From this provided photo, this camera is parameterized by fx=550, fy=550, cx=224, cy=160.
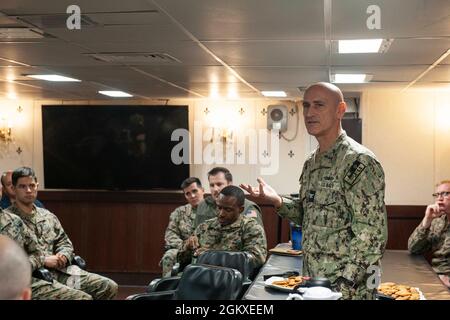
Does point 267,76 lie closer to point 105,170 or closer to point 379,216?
point 379,216

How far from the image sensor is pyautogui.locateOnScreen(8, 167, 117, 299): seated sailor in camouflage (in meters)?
4.52

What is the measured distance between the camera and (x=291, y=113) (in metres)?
7.24

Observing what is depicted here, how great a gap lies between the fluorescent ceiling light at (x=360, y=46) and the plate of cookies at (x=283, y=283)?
1.46 m

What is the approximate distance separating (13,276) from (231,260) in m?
2.70

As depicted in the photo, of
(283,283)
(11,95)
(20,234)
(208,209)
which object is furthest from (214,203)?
(11,95)

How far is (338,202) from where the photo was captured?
8.00 feet

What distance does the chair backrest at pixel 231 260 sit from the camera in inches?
157

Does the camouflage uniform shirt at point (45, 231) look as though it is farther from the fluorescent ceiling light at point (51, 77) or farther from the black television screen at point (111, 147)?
the black television screen at point (111, 147)

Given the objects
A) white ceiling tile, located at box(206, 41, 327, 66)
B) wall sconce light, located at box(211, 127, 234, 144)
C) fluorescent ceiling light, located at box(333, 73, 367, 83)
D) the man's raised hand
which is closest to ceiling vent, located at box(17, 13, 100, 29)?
white ceiling tile, located at box(206, 41, 327, 66)

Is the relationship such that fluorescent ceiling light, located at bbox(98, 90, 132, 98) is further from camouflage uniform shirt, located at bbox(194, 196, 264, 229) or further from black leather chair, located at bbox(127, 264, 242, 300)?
black leather chair, located at bbox(127, 264, 242, 300)

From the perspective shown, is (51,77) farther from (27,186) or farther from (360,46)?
(360,46)

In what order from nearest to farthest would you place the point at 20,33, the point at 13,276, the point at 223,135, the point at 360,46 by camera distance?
the point at 13,276 → the point at 20,33 → the point at 360,46 → the point at 223,135

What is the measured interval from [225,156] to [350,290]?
5071mm

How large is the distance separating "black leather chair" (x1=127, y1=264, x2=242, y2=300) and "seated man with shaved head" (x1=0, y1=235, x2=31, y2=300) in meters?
2.02
